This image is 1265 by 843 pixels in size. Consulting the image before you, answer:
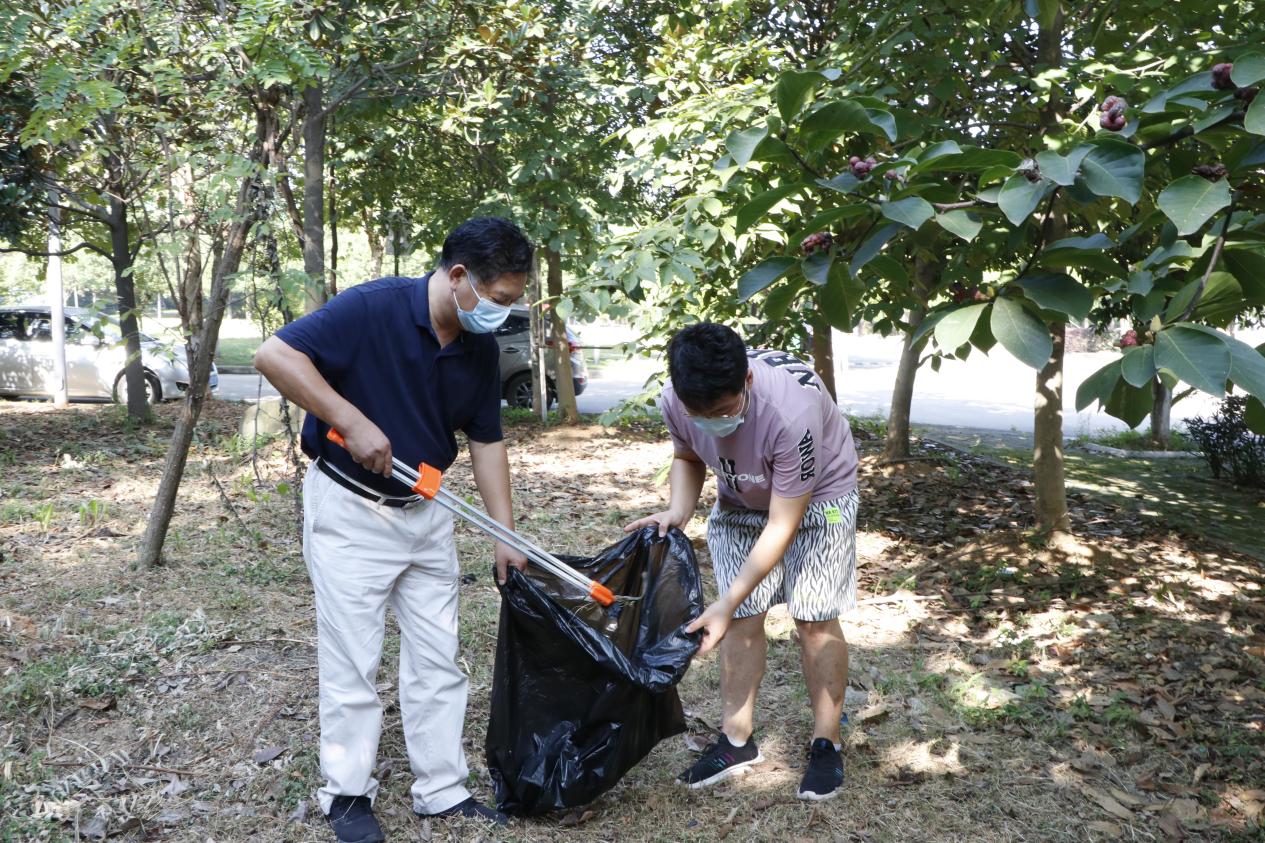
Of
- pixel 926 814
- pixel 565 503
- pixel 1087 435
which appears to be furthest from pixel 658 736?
pixel 1087 435

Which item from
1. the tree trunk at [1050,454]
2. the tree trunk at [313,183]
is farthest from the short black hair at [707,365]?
the tree trunk at [313,183]

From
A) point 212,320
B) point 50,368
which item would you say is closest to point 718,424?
point 212,320

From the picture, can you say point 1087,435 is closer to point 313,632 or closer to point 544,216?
point 544,216

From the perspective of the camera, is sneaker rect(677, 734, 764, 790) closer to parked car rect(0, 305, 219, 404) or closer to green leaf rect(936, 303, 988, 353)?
green leaf rect(936, 303, 988, 353)

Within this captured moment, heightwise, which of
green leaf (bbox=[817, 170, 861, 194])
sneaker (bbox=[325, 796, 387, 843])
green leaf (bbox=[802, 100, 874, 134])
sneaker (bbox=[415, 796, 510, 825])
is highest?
green leaf (bbox=[802, 100, 874, 134])

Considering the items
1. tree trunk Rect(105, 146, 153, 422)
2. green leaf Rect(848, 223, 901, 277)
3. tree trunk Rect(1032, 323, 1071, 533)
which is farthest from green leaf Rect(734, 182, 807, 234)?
tree trunk Rect(105, 146, 153, 422)

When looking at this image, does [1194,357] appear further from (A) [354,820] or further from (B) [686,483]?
(A) [354,820]

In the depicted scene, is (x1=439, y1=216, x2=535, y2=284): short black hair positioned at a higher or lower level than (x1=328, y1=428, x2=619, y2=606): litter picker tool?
higher

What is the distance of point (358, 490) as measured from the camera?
2.52m

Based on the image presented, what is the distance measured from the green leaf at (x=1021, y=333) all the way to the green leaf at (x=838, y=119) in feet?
1.41

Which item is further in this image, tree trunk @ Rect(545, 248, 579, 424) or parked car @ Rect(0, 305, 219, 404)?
parked car @ Rect(0, 305, 219, 404)

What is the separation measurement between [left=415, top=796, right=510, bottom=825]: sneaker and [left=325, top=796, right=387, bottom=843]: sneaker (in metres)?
0.18

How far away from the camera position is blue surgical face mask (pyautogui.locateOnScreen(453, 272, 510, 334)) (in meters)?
2.49

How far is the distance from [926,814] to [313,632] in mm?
2548
